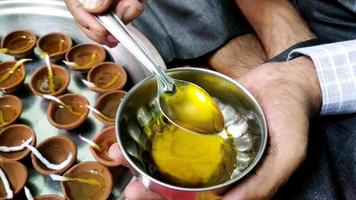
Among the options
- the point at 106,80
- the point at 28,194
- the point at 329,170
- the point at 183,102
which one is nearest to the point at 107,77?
the point at 106,80

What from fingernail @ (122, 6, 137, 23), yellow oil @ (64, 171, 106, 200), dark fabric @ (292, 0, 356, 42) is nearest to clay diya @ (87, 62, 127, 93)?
yellow oil @ (64, 171, 106, 200)

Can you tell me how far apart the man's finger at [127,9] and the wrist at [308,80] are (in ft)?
0.88

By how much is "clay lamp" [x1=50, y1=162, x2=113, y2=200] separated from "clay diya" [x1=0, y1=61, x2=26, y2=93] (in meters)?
0.26

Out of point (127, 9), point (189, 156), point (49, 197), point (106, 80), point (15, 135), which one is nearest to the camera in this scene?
point (189, 156)

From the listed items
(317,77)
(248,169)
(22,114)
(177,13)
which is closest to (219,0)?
(177,13)

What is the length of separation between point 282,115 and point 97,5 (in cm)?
31

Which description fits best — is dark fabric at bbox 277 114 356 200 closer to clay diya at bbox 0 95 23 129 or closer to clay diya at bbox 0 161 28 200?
clay diya at bbox 0 161 28 200

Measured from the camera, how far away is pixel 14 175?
0.86 m

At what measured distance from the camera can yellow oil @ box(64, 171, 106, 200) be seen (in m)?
0.83

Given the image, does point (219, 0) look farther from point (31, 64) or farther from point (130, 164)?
point (130, 164)

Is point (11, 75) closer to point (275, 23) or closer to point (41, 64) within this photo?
point (41, 64)

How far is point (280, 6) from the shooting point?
1.04m

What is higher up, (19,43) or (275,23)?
(19,43)

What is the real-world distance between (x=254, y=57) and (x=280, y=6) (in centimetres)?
14
